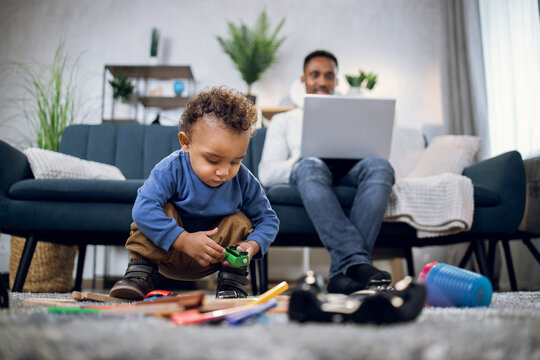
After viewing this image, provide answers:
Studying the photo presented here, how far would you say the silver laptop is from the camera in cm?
149

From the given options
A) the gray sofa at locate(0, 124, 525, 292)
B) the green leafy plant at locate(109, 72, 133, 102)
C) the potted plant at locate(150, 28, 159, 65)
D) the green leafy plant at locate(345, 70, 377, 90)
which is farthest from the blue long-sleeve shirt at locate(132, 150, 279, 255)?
the potted plant at locate(150, 28, 159, 65)

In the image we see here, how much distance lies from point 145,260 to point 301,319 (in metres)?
0.62

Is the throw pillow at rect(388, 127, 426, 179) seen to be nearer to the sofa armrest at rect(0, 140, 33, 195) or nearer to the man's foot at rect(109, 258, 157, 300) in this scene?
the man's foot at rect(109, 258, 157, 300)

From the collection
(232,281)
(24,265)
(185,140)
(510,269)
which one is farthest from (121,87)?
(510,269)

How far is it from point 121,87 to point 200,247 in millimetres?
2365

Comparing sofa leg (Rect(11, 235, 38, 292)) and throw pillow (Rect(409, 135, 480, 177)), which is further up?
throw pillow (Rect(409, 135, 480, 177))

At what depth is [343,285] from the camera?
3.70 feet

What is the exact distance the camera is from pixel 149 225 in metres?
0.93

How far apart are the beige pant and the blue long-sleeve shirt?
23mm

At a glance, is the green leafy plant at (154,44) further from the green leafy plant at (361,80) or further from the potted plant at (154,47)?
the green leafy plant at (361,80)

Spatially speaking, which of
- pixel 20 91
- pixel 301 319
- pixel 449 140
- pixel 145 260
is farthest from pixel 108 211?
pixel 20 91

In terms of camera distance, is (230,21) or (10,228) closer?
(10,228)

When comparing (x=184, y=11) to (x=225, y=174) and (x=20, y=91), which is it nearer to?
(x=20, y=91)

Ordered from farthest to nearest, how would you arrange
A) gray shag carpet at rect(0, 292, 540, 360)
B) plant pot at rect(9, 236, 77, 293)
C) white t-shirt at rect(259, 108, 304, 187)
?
plant pot at rect(9, 236, 77, 293) < white t-shirt at rect(259, 108, 304, 187) < gray shag carpet at rect(0, 292, 540, 360)
